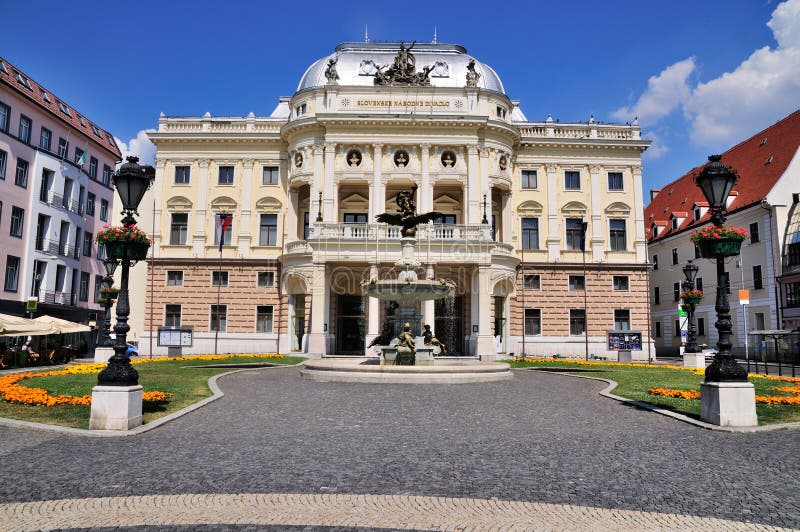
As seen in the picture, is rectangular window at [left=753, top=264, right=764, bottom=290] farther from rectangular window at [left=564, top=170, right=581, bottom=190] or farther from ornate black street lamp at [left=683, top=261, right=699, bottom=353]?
ornate black street lamp at [left=683, top=261, right=699, bottom=353]

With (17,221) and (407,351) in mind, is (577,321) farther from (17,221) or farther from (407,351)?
(17,221)

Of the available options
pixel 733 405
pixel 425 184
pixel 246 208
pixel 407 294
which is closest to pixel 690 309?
pixel 407 294

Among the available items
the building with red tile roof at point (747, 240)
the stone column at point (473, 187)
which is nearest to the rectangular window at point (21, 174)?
the stone column at point (473, 187)

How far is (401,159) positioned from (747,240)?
1169 inches

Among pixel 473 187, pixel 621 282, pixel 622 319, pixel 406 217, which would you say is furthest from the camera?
pixel 621 282

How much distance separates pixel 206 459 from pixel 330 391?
8.34m

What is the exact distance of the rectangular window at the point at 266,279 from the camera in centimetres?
4347

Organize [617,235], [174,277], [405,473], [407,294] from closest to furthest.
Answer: [405,473], [407,294], [174,277], [617,235]

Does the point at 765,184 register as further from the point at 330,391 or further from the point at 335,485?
the point at 335,485

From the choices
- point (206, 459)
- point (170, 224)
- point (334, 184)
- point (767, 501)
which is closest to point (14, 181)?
point (170, 224)

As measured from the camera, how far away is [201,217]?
44594 millimetres

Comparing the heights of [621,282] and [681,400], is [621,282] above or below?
above

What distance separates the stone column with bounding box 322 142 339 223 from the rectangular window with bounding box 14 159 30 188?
22.3 meters

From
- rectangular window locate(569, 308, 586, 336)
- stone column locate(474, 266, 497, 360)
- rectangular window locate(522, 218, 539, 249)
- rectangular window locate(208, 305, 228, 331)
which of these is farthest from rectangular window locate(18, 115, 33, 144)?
rectangular window locate(569, 308, 586, 336)
